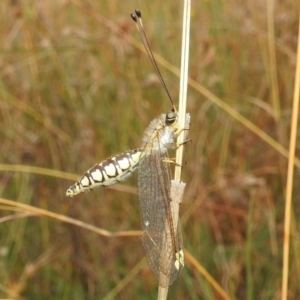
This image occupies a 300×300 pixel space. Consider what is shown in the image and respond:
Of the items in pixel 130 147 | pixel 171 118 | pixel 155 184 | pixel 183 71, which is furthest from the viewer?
pixel 130 147

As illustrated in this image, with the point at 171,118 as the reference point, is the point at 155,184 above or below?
below

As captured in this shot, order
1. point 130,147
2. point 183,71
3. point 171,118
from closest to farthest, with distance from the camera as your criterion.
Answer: point 183,71
point 171,118
point 130,147

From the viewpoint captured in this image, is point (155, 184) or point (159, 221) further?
point (155, 184)

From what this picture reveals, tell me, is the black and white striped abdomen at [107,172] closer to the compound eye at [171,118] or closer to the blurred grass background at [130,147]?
the compound eye at [171,118]

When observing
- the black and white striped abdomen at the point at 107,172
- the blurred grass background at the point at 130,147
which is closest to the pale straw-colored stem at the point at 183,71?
the black and white striped abdomen at the point at 107,172

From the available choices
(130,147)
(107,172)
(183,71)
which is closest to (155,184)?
(107,172)

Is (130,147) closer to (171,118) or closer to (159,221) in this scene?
(171,118)

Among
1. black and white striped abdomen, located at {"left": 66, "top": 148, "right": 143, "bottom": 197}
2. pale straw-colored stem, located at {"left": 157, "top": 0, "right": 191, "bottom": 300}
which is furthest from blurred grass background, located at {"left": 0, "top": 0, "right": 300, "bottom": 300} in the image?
pale straw-colored stem, located at {"left": 157, "top": 0, "right": 191, "bottom": 300}

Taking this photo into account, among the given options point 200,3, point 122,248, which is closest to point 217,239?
point 122,248
